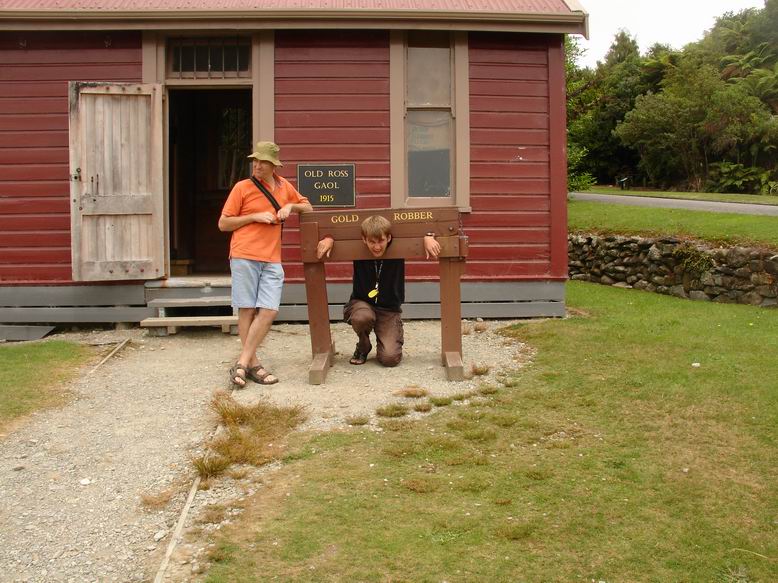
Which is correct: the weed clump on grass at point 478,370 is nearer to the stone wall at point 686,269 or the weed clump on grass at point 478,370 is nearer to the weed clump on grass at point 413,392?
the weed clump on grass at point 413,392

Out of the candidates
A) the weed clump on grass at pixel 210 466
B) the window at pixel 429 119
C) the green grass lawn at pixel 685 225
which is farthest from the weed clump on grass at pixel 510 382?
the green grass lawn at pixel 685 225

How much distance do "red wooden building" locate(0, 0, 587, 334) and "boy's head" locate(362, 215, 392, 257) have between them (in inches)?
108

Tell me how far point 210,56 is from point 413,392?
508 cm

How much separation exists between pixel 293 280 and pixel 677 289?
18.7 feet

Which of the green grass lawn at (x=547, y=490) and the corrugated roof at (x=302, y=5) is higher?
the corrugated roof at (x=302, y=5)

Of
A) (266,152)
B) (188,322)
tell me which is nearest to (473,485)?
(266,152)

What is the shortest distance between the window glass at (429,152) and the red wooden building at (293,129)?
0.05 ft

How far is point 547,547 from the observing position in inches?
135

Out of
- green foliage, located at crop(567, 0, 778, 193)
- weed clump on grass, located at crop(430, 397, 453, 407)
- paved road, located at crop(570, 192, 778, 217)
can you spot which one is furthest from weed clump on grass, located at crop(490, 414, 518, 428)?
green foliage, located at crop(567, 0, 778, 193)

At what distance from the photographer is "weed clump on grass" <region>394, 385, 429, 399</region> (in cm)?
570

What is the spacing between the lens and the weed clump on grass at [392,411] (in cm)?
526

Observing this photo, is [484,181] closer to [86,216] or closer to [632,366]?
[632,366]

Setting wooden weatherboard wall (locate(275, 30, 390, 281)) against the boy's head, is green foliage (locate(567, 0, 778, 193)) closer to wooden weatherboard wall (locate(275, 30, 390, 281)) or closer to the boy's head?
wooden weatherboard wall (locate(275, 30, 390, 281))

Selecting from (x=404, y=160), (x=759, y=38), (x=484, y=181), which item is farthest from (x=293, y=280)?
(x=759, y=38)
